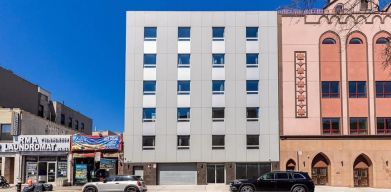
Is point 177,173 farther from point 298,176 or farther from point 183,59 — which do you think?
point 298,176

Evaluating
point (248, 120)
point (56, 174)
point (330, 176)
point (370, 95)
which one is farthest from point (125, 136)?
point (370, 95)

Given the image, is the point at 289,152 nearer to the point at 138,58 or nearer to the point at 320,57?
the point at 320,57

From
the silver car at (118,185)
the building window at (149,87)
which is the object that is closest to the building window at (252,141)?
the building window at (149,87)

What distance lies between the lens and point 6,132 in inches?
1956

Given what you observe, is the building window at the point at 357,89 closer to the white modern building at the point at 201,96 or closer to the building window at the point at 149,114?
the white modern building at the point at 201,96

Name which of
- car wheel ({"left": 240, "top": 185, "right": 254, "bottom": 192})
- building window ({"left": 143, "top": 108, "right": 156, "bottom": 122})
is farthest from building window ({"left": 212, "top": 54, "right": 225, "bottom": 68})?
car wheel ({"left": 240, "top": 185, "right": 254, "bottom": 192})

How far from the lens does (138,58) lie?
1966 inches

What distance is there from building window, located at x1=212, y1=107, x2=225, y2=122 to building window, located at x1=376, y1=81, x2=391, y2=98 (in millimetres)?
15323

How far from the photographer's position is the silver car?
115 ft

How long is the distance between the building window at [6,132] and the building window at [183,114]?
16807 mm

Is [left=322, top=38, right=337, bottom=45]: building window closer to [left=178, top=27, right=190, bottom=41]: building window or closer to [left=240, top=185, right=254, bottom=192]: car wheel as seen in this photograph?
[left=178, top=27, right=190, bottom=41]: building window

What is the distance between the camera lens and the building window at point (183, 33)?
50.5m

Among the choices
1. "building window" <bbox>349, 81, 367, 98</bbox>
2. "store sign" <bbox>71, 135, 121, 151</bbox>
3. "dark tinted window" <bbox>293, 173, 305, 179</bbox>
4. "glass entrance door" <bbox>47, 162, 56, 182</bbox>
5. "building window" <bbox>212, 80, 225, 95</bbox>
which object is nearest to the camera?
"dark tinted window" <bbox>293, 173, 305, 179</bbox>

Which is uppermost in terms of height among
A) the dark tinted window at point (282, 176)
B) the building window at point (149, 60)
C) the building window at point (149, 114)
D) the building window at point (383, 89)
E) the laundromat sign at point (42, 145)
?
the building window at point (149, 60)
